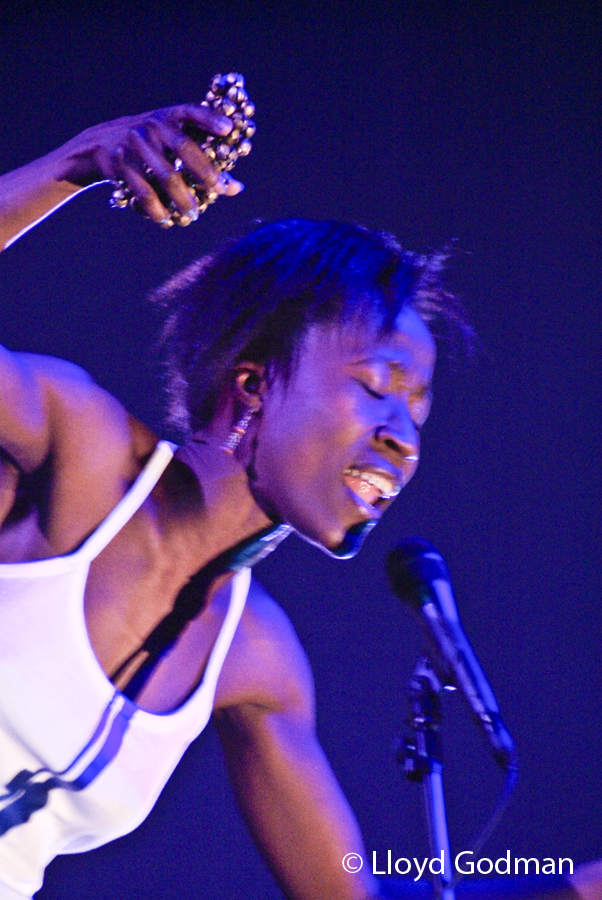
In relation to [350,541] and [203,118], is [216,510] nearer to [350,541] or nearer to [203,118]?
[350,541]

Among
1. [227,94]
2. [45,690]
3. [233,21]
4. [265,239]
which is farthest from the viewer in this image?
[233,21]

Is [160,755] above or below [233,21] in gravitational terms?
below

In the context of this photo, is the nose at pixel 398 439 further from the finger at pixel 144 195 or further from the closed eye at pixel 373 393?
the finger at pixel 144 195

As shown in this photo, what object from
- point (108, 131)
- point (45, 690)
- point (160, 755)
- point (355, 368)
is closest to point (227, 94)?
point (108, 131)

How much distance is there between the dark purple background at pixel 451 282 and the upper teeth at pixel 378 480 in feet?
3.28

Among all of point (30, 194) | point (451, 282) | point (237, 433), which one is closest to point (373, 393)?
point (237, 433)

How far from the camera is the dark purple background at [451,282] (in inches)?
101

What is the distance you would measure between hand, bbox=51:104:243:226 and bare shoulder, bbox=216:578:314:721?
1072 mm

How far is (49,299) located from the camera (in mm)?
2525

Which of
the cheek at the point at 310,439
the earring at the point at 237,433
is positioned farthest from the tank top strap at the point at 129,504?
the cheek at the point at 310,439

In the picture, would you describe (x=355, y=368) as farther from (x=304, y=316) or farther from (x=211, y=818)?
(x=211, y=818)

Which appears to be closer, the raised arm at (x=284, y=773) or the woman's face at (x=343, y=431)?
the woman's face at (x=343, y=431)

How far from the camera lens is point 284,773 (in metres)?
2.05

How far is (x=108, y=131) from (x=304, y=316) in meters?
0.58
